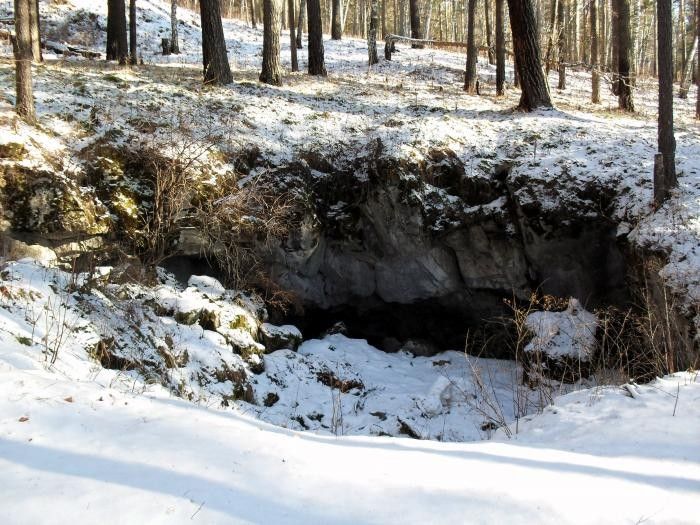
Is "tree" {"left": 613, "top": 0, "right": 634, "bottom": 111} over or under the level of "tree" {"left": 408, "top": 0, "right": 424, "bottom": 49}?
under

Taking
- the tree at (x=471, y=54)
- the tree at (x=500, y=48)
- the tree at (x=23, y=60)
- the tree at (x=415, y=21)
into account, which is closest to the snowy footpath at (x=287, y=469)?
the tree at (x=23, y=60)

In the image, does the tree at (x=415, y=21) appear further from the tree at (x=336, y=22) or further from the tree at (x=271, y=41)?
the tree at (x=271, y=41)

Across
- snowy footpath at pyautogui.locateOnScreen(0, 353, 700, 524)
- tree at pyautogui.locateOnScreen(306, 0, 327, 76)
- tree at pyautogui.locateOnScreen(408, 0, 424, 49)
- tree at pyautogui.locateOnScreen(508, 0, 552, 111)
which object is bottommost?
snowy footpath at pyautogui.locateOnScreen(0, 353, 700, 524)

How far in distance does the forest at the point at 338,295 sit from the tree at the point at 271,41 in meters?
0.09

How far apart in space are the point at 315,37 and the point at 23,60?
8.78m

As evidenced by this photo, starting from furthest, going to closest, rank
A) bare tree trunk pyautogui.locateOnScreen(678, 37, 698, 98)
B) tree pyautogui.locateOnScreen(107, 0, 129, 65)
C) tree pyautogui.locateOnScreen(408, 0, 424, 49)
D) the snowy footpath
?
tree pyautogui.locateOnScreen(408, 0, 424, 49)
bare tree trunk pyautogui.locateOnScreen(678, 37, 698, 98)
tree pyautogui.locateOnScreen(107, 0, 129, 65)
the snowy footpath

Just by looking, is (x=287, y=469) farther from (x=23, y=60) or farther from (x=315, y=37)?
(x=315, y=37)

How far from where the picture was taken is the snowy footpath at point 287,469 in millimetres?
2287

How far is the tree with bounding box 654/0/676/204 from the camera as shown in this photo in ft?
23.2

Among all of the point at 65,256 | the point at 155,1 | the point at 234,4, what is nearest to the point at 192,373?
the point at 65,256

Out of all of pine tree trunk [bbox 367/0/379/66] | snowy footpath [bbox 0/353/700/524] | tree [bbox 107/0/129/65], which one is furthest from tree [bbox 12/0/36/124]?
pine tree trunk [bbox 367/0/379/66]

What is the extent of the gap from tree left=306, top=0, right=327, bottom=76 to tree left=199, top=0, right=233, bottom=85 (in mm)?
3270

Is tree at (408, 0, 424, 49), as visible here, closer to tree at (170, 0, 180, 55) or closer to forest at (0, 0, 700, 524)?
forest at (0, 0, 700, 524)

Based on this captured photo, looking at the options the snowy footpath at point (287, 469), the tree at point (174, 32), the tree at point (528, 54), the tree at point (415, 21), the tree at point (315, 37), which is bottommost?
the snowy footpath at point (287, 469)
